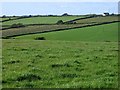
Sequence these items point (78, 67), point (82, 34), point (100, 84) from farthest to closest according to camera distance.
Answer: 1. point (82, 34)
2. point (78, 67)
3. point (100, 84)

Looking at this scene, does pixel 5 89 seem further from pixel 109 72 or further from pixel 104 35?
pixel 104 35

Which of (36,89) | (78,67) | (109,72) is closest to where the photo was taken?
(36,89)

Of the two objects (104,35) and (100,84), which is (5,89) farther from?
(104,35)

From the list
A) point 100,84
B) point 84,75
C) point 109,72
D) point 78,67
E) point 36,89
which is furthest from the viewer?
point 78,67

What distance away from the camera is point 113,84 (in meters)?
12.2

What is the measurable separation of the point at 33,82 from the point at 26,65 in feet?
16.0

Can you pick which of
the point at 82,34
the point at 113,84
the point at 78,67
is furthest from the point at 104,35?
the point at 113,84

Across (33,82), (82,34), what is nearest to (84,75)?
(33,82)

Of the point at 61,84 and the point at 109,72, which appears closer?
Answer: the point at 61,84

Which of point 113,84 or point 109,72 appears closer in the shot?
point 113,84

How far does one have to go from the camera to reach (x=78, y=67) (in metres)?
16.8

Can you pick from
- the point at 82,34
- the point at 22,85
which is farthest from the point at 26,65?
the point at 82,34

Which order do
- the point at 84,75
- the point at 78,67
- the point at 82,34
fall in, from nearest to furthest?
the point at 84,75 < the point at 78,67 < the point at 82,34

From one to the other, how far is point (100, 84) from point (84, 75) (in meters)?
2.37
